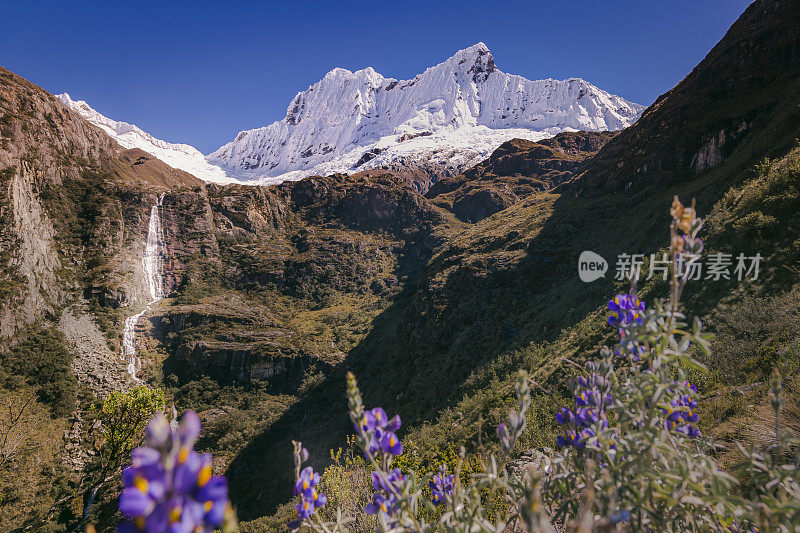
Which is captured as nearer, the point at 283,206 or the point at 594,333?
the point at 594,333

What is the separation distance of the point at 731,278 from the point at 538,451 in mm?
9753

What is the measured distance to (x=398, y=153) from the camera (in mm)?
174500

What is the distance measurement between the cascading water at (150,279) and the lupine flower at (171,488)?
171 feet

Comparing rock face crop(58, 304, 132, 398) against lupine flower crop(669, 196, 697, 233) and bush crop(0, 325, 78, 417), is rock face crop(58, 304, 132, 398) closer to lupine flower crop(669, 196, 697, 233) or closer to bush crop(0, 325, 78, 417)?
bush crop(0, 325, 78, 417)

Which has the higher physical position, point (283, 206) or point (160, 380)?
point (283, 206)

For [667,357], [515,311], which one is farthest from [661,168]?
[667,357]

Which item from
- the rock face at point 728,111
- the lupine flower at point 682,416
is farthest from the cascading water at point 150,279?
the rock face at point 728,111

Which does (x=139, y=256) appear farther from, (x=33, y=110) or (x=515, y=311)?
(x=515, y=311)

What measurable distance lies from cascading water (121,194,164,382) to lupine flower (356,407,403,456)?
5142 cm

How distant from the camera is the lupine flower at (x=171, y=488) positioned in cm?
111

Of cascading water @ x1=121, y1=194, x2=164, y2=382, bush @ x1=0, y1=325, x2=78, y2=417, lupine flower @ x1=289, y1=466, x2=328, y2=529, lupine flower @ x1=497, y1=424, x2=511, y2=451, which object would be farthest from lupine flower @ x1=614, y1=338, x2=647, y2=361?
cascading water @ x1=121, y1=194, x2=164, y2=382

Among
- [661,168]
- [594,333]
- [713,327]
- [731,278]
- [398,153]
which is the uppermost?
[398,153]

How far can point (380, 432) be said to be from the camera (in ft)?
8.43

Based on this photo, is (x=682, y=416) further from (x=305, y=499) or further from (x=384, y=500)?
(x=305, y=499)
